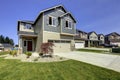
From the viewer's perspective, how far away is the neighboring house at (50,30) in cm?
1700

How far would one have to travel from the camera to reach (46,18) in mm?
17062

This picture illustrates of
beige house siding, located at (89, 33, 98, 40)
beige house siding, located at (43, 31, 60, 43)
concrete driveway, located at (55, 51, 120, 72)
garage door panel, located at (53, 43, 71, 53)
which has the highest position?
beige house siding, located at (89, 33, 98, 40)

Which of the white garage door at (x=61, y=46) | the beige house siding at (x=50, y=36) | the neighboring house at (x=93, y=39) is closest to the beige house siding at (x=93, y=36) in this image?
the neighboring house at (x=93, y=39)

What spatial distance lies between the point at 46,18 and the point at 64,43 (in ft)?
21.3

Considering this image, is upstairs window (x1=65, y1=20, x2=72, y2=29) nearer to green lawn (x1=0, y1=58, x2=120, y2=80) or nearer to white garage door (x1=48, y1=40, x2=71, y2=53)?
white garage door (x1=48, y1=40, x2=71, y2=53)

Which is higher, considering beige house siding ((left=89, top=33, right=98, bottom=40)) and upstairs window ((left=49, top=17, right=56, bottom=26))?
upstairs window ((left=49, top=17, right=56, bottom=26))

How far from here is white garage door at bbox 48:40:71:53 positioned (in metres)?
17.8

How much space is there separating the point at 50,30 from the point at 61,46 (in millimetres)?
4081

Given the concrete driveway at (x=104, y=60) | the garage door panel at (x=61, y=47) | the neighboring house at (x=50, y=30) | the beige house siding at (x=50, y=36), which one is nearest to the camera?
the concrete driveway at (x=104, y=60)

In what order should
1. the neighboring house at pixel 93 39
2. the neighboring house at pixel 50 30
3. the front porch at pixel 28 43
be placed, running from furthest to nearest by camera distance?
the neighboring house at pixel 93 39 < the front porch at pixel 28 43 < the neighboring house at pixel 50 30

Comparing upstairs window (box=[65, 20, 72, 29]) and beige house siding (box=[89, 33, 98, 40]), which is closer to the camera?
upstairs window (box=[65, 20, 72, 29])

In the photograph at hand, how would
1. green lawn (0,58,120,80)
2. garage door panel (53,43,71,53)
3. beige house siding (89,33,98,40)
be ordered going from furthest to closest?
1. beige house siding (89,33,98,40)
2. garage door panel (53,43,71,53)
3. green lawn (0,58,120,80)

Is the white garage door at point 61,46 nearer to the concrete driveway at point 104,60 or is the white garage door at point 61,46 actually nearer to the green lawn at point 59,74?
the concrete driveway at point 104,60

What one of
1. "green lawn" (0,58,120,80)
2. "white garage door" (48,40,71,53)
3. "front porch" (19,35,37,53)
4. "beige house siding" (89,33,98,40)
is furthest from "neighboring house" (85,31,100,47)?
"green lawn" (0,58,120,80)
